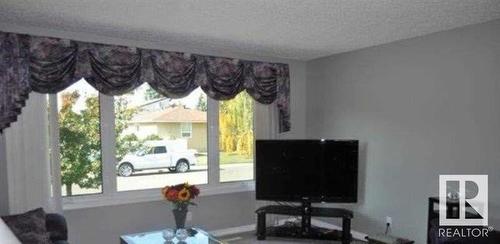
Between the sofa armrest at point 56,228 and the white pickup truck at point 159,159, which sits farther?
the white pickup truck at point 159,159

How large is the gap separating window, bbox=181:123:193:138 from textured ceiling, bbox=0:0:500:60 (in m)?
0.94

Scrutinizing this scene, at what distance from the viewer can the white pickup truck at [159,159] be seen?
388 centimetres

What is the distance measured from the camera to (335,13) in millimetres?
2746

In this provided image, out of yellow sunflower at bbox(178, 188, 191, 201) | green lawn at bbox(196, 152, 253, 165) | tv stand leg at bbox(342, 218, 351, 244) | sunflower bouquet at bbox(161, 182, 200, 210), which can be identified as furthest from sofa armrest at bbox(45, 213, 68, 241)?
tv stand leg at bbox(342, 218, 351, 244)

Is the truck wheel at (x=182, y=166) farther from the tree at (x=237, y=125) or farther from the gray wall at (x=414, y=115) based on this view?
the gray wall at (x=414, y=115)

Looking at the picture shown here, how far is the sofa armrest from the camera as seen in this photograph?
281cm

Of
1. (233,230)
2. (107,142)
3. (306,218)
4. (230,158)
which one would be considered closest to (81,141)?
(107,142)

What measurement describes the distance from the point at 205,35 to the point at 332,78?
186cm

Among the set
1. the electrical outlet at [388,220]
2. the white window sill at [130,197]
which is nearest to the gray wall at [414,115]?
the electrical outlet at [388,220]

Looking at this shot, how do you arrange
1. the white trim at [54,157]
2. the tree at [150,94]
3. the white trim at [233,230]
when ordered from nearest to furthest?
1. the white trim at [54,157]
2. the tree at [150,94]
3. the white trim at [233,230]

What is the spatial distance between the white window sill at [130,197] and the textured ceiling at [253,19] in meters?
1.62

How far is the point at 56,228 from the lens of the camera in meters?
2.83

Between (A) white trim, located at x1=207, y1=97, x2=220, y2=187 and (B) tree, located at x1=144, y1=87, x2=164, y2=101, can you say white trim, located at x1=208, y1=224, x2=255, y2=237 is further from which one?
(B) tree, located at x1=144, y1=87, x2=164, y2=101

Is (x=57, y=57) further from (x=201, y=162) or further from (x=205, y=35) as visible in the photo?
(x=201, y=162)
